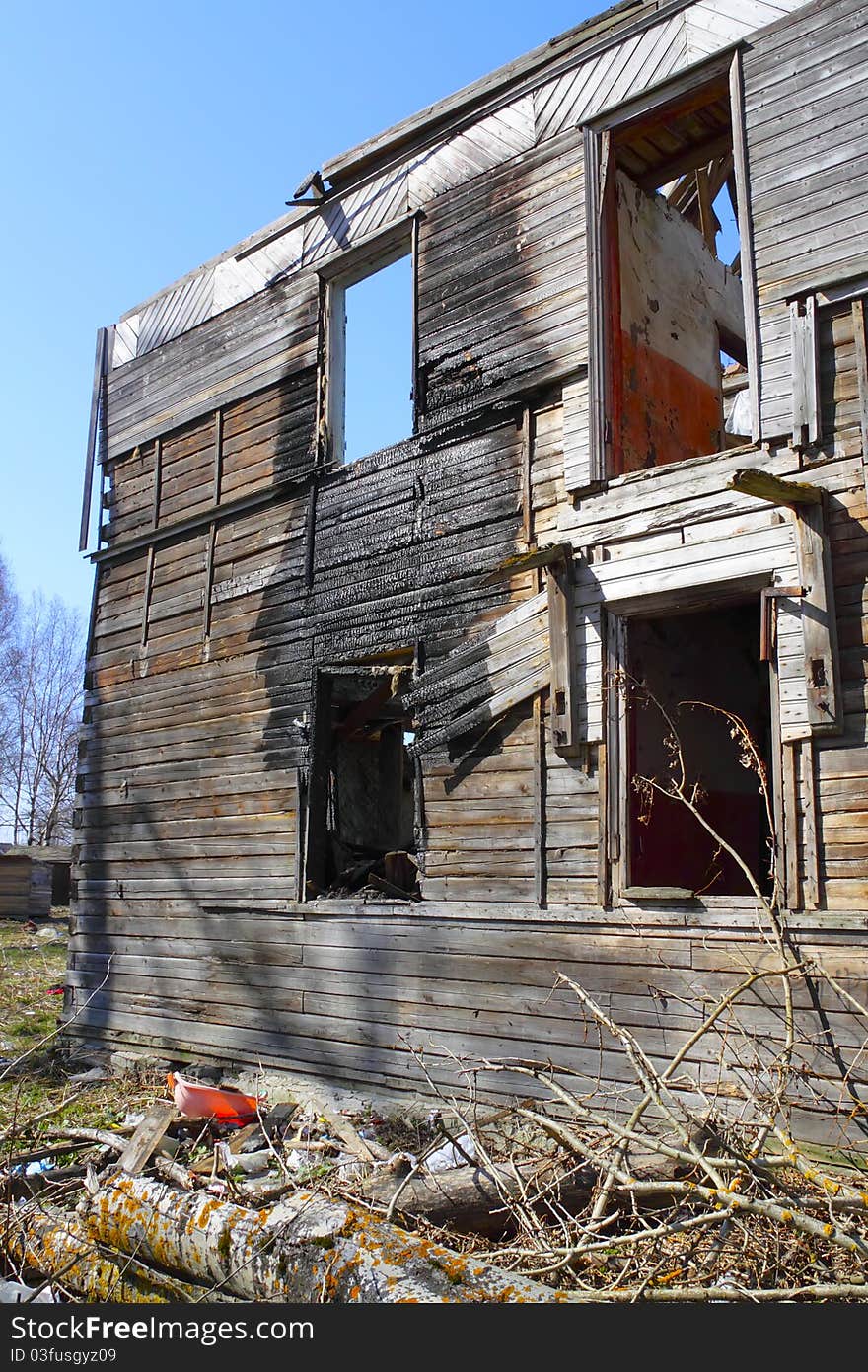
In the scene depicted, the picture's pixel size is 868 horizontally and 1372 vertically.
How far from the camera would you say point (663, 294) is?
332 inches

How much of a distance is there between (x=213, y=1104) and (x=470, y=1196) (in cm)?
337

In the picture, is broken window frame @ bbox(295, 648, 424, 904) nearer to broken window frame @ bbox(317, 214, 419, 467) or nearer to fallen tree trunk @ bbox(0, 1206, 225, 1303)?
broken window frame @ bbox(317, 214, 419, 467)

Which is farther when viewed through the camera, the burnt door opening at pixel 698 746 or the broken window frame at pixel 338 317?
the broken window frame at pixel 338 317

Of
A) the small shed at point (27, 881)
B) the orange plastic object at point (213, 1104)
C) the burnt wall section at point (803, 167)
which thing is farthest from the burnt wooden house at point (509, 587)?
the small shed at point (27, 881)

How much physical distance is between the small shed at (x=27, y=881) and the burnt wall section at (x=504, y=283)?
2037cm

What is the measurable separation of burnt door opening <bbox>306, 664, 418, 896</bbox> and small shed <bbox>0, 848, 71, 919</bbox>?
16490mm

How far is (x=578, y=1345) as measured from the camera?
2900 millimetres

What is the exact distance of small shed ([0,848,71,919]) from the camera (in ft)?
81.0

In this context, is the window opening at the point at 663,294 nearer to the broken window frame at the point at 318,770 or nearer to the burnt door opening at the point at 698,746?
the burnt door opening at the point at 698,746

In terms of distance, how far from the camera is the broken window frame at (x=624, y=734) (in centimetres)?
602

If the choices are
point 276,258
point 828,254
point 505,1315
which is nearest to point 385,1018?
point 505,1315

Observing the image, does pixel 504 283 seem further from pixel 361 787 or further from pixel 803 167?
pixel 361 787

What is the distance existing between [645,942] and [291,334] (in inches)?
263

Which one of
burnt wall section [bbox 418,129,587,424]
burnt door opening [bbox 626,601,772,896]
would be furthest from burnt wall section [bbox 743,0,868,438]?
burnt door opening [bbox 626,601,772,896]
